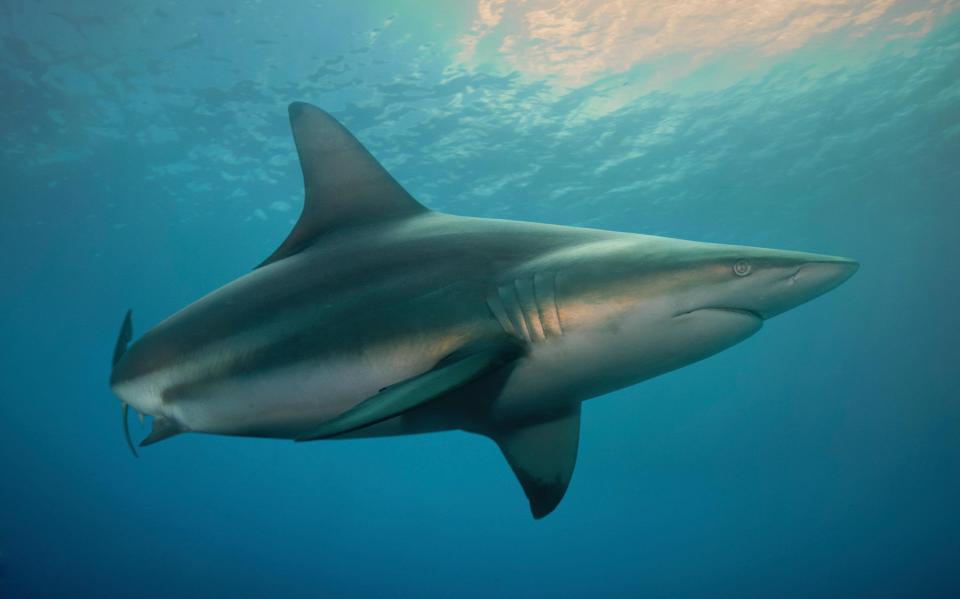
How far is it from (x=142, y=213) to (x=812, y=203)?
3278cm

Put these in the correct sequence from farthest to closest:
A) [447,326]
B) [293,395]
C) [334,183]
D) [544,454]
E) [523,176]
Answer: [523,176]
[334,183]
[544,454]
[293,395]
[447,326]

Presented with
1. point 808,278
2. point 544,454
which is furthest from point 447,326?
point 808,278

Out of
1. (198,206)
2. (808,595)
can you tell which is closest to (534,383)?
(198,206)

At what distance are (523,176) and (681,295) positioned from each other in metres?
19.4

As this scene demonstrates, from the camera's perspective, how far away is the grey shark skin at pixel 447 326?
203 cm

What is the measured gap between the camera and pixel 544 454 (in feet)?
A: 9.46

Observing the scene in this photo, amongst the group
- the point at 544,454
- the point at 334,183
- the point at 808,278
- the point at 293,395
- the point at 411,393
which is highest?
the point at 334,183

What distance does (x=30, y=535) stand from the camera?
48.8 meters

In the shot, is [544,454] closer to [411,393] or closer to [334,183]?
[411,393]

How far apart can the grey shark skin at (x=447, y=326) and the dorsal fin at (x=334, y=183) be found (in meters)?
0.02

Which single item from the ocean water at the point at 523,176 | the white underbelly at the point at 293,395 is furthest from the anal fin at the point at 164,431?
the ocean water at the point at 523,176

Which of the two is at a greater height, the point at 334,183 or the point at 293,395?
the point at 334,183

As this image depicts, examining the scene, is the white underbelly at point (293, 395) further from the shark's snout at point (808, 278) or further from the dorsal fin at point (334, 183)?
the shark's snout at point (808, 278)

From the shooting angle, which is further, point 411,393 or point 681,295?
point 681,295
